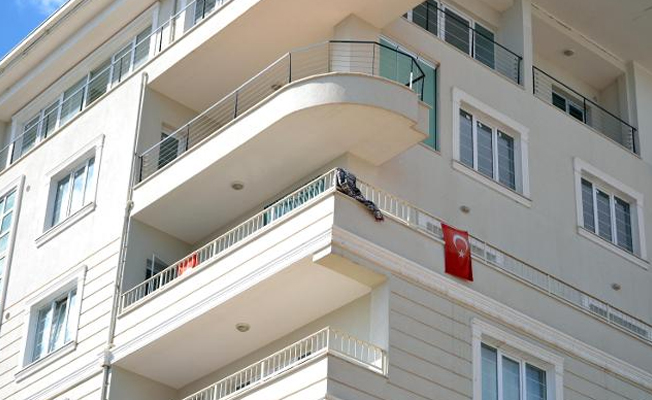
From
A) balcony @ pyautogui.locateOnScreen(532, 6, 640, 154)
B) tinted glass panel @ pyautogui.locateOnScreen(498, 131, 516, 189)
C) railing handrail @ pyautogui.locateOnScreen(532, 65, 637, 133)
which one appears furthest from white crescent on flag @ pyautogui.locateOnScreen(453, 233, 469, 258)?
railing handrail @ pyautogui.locateOnScreen(532, 65, 637, 133)

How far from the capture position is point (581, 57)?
42438mm

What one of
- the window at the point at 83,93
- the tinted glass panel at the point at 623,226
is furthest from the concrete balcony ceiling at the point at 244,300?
the tinted glass panel at the point at 623,226

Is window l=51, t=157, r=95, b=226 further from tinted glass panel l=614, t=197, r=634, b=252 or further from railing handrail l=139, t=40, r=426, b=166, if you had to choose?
tinted glass panel l=614, t=197, r=634, b=252

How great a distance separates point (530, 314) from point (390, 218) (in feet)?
Answer: 13.9

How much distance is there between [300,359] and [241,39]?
8.92m

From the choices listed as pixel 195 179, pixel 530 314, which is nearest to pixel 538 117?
pixel 530 314

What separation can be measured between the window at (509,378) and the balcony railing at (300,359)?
302cm

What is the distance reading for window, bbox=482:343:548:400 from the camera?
3173 cm

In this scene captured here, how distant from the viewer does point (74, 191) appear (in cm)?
3869

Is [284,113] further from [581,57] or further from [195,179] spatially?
[581,57]

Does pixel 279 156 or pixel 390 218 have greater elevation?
pixel 279 156

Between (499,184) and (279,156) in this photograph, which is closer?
(279,156)

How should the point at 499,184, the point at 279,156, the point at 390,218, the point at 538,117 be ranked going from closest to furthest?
the point at 390,218 → the point at 279,156 → the point at 499,184 → the point at 538,117

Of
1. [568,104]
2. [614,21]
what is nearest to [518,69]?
[568,104]
